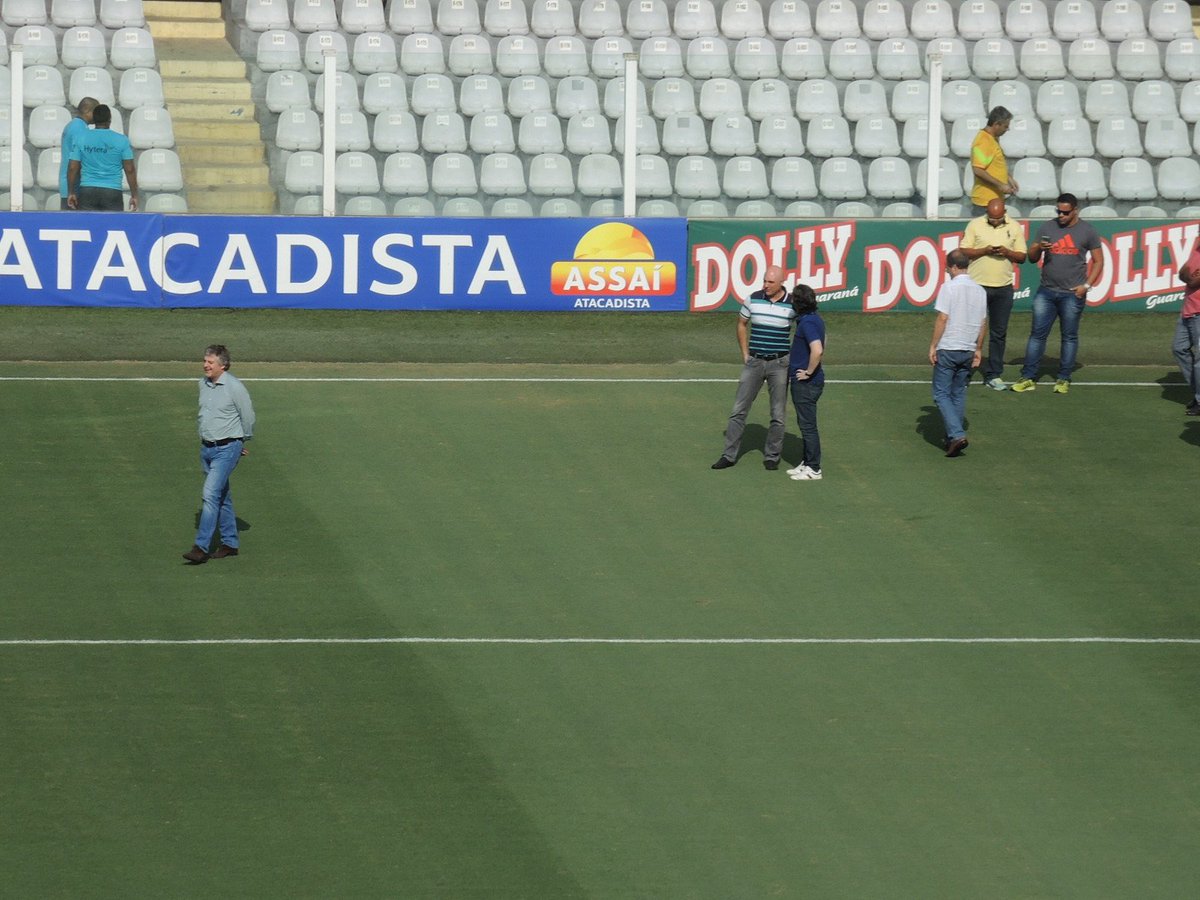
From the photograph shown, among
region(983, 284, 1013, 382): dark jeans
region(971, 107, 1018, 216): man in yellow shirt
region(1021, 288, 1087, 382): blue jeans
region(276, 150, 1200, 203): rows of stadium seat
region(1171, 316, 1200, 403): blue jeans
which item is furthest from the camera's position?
region(276, 150, 1200, 203): rows of stadium seat

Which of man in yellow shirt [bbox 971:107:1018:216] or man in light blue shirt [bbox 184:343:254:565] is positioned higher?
man in yellow shirt [bbox 971:107:1018:216]

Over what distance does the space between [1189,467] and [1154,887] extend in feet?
27.8

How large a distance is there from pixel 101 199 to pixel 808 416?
9.35 meters

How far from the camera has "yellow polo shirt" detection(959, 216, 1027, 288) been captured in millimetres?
20141

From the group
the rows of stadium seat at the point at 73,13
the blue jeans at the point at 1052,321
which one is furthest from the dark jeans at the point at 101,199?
the blue jeans at the point at 1052,321

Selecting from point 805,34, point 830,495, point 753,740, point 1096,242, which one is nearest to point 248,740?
point 753,740

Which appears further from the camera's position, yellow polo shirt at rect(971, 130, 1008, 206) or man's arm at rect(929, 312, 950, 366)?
yellow polo shirt at rect(971, 130, 1008, 206)

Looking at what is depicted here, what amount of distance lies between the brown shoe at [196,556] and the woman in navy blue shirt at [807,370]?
17.7 ft

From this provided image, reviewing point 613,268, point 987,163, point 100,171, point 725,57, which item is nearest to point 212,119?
point 100,171

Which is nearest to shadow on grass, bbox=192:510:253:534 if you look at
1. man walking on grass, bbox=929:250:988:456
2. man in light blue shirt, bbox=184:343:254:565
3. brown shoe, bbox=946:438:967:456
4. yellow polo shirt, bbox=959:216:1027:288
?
man in light blue shirt, bbox=184:343:254:565

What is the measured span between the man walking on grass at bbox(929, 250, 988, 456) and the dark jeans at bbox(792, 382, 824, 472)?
4.30 feet

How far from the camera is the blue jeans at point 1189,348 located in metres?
19.2

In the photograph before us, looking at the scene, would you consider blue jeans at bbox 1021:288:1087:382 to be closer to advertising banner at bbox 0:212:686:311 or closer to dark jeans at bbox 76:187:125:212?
advertising banner at bbox 0:212:686:311

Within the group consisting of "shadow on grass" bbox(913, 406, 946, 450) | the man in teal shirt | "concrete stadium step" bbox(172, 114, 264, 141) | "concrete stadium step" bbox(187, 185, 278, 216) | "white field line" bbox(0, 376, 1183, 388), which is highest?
"concrete stadium step" bbox(172, 114, 264, 141)
